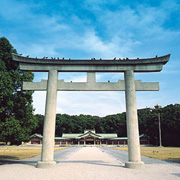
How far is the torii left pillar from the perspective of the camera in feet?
35.1

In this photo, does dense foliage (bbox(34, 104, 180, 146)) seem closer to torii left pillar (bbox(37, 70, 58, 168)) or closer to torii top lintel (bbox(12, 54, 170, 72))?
torii top lintel (bbox(12, 54, 170, 72))

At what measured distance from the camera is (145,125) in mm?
60125

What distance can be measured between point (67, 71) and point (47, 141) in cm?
510

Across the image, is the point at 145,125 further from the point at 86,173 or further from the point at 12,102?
the point at 86,173

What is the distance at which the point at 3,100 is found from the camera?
40.5ft

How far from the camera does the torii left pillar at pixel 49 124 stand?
10688 millimetres

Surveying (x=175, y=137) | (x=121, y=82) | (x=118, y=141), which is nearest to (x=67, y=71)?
(x=121, y=82)

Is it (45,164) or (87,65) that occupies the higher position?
(87,65)

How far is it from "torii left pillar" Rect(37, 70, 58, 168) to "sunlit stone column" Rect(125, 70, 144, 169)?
4.90 metres

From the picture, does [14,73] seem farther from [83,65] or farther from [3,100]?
[83,65]

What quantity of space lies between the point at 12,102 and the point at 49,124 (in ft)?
11.9

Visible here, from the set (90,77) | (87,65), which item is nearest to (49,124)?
(90,77)

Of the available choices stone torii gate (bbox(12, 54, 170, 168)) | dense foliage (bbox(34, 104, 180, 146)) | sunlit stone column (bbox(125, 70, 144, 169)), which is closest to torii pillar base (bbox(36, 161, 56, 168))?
stone torii gate (bbox(12, 54, 170, 168))

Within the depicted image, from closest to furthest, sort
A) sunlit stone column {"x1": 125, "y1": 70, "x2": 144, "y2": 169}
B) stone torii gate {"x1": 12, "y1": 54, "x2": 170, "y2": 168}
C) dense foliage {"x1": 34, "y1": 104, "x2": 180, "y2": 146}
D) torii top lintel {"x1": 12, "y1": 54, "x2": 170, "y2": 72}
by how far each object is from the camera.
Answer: sunlit stone column {"x1": 125, "y1": 70, "x2": 144, "y2": 169}
stone torii gate {"x1": 12, "y1": 54, "x2": 170, "y2": 168}
torii top lintel {"x1": 12, "y1": 54, "x2": 170, "y2": 72}
dense foliage {"x1": 34, "y1": 104, "x2": 180, "y2": 146}
